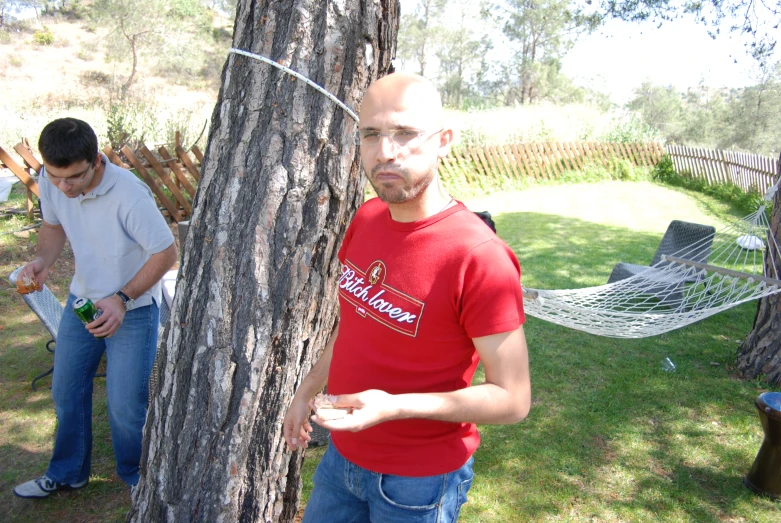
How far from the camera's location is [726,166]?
13719 millimetres

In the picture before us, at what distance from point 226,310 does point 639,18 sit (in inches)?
304

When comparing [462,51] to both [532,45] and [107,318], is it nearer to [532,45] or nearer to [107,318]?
[532,45]

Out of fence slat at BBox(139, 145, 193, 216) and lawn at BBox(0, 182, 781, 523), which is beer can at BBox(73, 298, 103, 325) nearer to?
lawn at BBox(0, 182, 781, 523)

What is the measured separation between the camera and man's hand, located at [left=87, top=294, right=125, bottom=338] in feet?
7.82

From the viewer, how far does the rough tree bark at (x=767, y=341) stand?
4.08 metres

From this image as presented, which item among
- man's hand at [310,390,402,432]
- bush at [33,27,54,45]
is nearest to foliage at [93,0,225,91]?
bush at [33,27,54,45]

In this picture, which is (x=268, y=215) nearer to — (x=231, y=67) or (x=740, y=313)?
(x=231, y=67)

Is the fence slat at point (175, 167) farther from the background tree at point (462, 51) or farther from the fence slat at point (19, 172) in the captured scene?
the background tree at point (462, 51)

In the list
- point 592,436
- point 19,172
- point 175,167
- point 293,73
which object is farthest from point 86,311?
point 175,167

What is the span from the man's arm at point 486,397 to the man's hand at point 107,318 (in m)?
1.57

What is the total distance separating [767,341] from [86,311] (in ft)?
14.6

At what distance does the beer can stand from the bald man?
1.42 metres

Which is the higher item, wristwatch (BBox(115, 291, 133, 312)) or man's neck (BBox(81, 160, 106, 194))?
man's neck (BBox(81, 160, 106, 194))

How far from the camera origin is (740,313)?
5.88 metres
